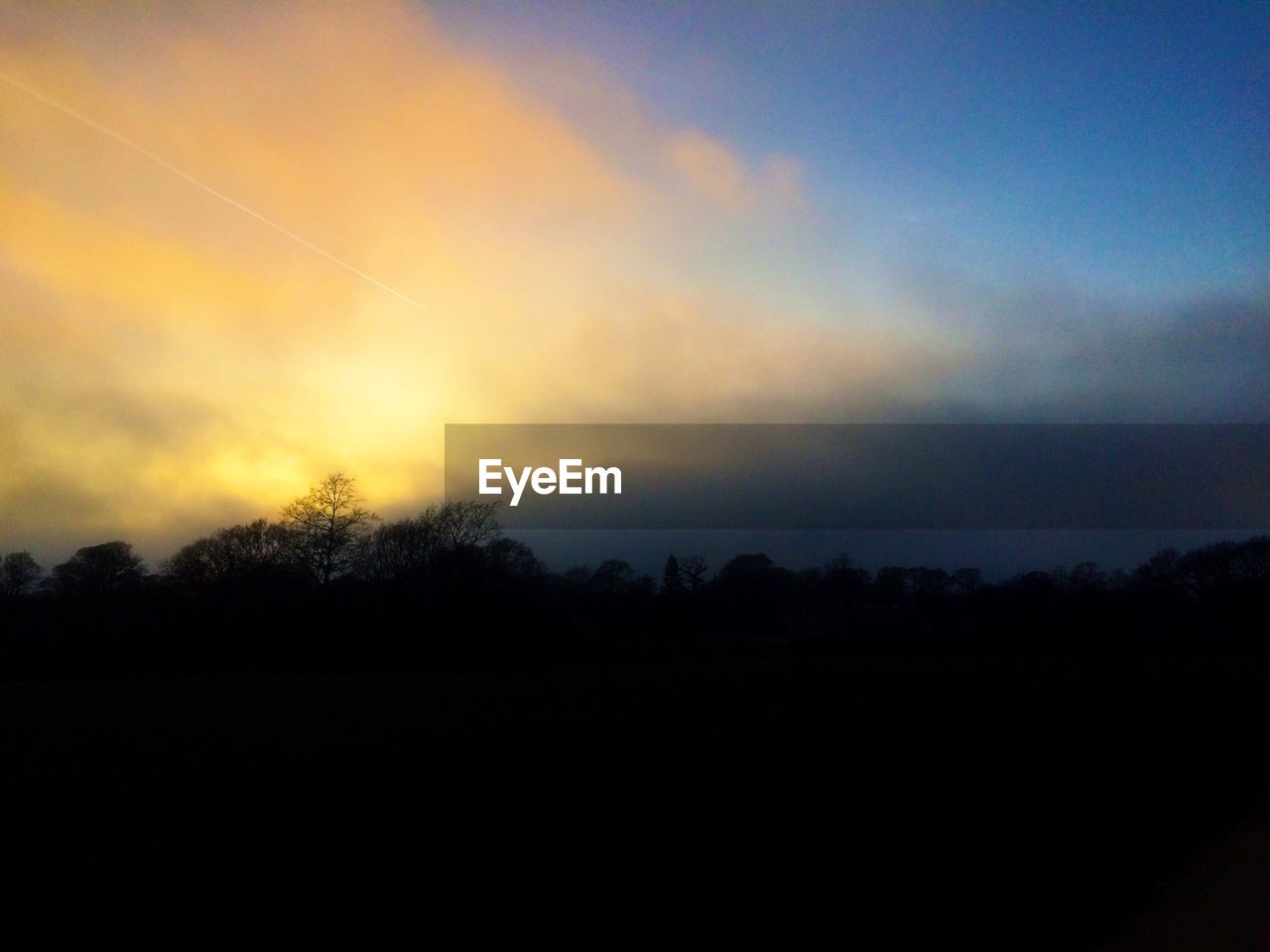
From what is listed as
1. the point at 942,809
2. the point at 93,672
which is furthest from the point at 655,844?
the point at 93,672

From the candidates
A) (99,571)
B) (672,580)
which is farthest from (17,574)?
(672,580)

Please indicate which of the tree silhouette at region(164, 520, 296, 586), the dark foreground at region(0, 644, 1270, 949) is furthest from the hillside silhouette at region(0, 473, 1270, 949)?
the tree silhouette at region(164, 520, 296, 586)

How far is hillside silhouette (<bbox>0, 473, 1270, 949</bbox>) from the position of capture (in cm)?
666

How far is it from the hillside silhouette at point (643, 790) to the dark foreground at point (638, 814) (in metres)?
0.04

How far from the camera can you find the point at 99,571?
35656mm

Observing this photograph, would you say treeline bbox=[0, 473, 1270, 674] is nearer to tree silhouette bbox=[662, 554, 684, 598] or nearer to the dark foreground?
tree silhouette bbox=[662, 554, 684, 598]

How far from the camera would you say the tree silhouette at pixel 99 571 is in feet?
108

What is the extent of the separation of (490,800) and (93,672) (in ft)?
86.5

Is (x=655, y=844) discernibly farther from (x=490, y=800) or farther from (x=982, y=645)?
(x=982, y=645)

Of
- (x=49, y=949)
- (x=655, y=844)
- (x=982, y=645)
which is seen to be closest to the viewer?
(x=49, y=949)

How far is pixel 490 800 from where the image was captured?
8992 millimetres

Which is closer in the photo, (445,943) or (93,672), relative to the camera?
(445,943)

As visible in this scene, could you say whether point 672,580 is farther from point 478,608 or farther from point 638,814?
point 638,814

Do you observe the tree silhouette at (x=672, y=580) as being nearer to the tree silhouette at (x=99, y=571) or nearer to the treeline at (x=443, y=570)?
the treeline at (x=443, y=570)
